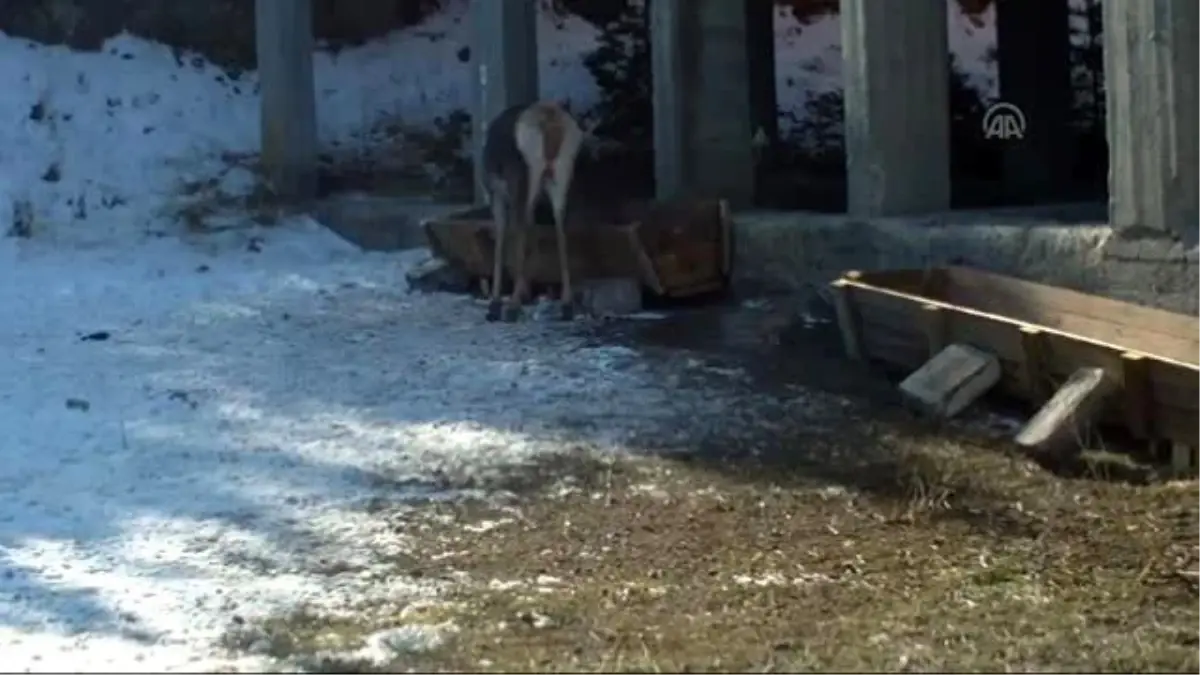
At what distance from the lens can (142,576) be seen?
247 inches

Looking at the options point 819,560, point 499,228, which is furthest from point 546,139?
point 819,560

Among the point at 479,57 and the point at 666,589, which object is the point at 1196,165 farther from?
the point at 479,57

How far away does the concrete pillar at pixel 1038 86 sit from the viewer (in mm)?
15555

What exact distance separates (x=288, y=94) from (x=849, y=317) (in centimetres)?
732

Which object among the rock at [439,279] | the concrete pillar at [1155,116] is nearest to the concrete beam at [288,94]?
the rock at [439,279]

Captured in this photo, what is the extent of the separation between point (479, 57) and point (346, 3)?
6.65 meters

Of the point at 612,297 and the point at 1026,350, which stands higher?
the point at 612,297

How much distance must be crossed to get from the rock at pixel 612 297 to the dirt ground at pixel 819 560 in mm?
2519

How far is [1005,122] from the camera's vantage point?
15.7 m

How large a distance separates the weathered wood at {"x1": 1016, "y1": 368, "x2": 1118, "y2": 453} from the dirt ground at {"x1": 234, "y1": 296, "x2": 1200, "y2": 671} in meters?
0.11

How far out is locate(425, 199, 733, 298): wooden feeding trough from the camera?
10.9m

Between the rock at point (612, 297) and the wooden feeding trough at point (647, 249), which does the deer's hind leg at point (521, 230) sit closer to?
the wooden feeding trough at point (647, 249)

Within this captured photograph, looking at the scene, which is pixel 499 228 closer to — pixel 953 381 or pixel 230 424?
pixel 230 424

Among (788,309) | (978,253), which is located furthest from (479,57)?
(978,253)
